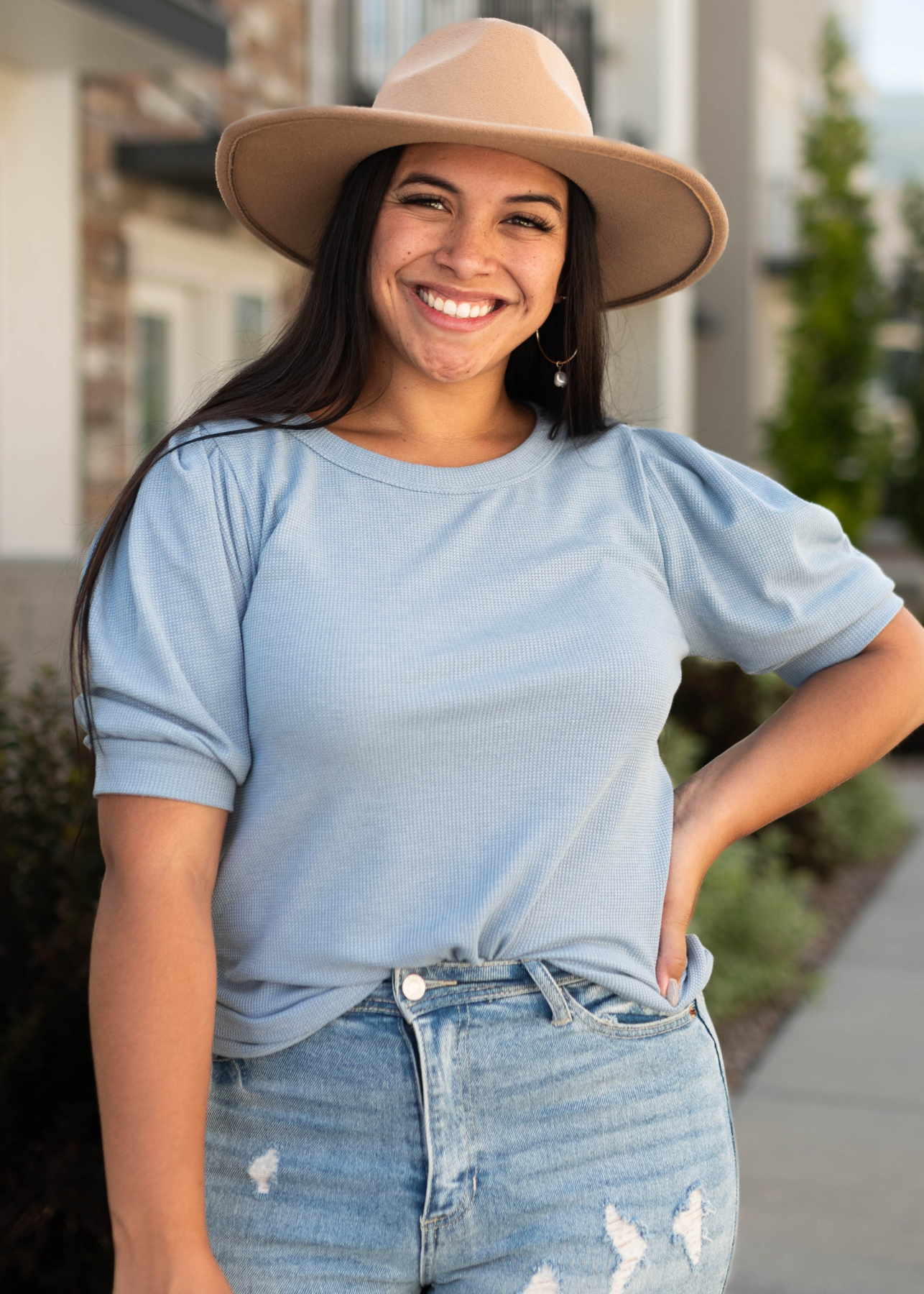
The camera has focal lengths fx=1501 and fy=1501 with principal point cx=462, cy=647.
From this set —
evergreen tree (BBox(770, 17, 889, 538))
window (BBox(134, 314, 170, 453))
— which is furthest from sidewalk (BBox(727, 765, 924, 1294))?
evergreen tree (BBox(770, 17, 889, 538))

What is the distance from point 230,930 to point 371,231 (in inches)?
32.9

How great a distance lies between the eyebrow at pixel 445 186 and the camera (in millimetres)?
1733

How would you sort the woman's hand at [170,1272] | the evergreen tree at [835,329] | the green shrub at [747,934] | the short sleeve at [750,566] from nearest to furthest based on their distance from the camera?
the woman's hand at [170,1272]
the short sleeve at [750,566]
the green shrub at [747,934]
the evergreen tree at [835,329]

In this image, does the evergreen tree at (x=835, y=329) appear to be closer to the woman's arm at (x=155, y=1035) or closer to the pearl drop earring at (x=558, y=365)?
the pearl drop earring at (x=558, y=365)

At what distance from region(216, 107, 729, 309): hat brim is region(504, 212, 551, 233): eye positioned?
6 centimetres

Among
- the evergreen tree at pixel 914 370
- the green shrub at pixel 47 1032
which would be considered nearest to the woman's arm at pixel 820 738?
the green shrub at pixel 47 1032

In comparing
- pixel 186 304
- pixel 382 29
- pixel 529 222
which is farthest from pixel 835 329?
pixel 529 222

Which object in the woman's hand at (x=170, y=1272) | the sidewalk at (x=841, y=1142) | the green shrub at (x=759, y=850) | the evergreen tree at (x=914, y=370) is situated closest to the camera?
the woman's hand at (x=170, y=1272)

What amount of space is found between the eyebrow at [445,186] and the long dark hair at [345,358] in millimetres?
39

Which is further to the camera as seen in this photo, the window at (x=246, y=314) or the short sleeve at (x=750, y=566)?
the window at (x=246, y=314)

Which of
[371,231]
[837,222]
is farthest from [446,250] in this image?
[837,222]

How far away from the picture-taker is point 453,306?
5.70 ft

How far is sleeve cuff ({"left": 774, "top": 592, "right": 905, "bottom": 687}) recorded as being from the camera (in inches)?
73.6

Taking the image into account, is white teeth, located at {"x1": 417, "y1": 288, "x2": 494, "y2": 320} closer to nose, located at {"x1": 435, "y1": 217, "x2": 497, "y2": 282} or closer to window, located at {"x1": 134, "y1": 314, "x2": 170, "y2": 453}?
nose, located at {"x1": 435, "y1": 217, "x2": 497, "y2": 282}
